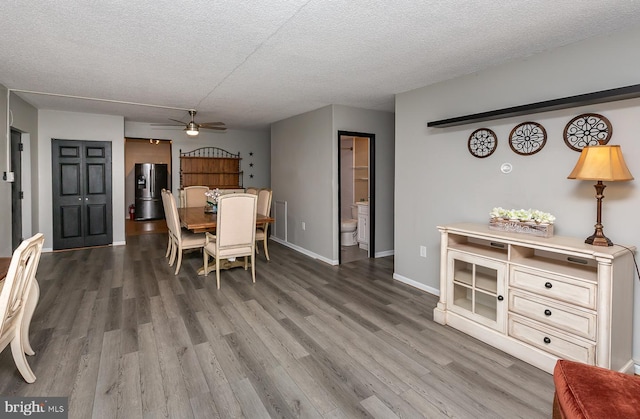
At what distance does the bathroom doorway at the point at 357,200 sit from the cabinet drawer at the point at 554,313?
110 inches

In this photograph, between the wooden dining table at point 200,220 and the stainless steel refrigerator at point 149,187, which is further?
the stainless steel refrigerator at point 149,187

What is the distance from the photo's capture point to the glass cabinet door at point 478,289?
2498 millimetres

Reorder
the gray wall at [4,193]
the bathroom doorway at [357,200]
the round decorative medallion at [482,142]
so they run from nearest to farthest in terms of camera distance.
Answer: the round decorative medallion at [482,142] < the gray wall at [4,193] < the bathroom doorway at [357,200]

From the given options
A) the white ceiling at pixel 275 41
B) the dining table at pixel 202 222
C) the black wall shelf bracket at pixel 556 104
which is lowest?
the dining table at pixel 202 222

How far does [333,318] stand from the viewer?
300cm

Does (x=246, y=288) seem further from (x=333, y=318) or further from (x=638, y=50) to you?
(x=638, y=50)

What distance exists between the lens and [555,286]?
2186 mm

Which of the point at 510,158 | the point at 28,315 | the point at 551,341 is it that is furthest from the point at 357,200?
the point at 28,315

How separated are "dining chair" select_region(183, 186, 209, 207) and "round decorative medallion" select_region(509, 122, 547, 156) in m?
5.07

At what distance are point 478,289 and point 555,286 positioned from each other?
0.57 meters

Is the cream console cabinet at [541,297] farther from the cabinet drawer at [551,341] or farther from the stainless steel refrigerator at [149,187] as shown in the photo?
the stainless steel refrigerator at [149,187]

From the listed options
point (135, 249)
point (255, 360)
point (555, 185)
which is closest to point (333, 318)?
point (255, 360)

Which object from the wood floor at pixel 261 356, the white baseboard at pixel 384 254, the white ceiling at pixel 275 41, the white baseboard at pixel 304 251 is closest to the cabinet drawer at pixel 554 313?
the wood floor at pixel 261 356

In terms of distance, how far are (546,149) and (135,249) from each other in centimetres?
592
